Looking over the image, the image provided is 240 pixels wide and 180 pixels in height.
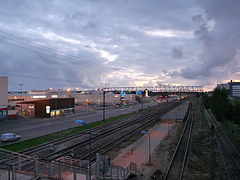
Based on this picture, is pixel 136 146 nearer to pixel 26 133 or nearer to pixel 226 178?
pixel 226 178

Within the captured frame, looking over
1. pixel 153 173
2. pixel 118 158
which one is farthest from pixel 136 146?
pixel 153 173

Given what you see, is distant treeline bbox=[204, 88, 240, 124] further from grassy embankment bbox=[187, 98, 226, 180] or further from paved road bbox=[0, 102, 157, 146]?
paved road bbox=[0, 102, 157, 146]

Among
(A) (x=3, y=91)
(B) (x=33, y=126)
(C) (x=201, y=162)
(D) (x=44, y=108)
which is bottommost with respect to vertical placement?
(C) (x=201, y=162)

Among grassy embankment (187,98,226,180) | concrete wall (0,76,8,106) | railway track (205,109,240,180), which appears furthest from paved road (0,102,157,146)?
railway track (205,109,240,180)

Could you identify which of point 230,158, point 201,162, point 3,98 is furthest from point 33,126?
point 230,158

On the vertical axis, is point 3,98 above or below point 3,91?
below

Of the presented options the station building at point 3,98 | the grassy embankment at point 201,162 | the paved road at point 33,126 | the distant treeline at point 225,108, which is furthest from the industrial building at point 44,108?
the distant treeline at point 225,108

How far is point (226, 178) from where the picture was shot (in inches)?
556

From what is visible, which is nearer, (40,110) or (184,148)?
(184,148)

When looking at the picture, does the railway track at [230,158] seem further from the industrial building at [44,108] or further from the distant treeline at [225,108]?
the industrial building at [44,108]

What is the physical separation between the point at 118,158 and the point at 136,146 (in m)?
4.65

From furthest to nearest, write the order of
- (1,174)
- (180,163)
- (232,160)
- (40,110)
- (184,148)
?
(40,110) < (184,148) < (232,160) < (180,163) < (1,174)

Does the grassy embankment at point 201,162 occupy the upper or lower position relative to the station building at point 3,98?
lower

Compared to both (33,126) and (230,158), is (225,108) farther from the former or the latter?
(33,126)
